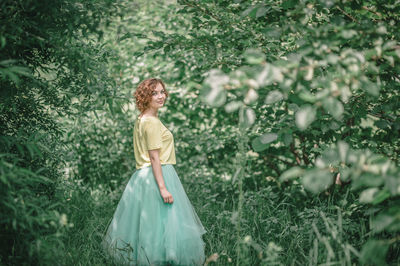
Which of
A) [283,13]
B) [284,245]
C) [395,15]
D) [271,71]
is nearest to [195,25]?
[283,13]

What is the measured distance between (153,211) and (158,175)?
0.97 feet

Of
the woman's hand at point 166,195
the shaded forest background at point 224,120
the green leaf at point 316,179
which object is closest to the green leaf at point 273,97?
the shaded forest background at point 224,120

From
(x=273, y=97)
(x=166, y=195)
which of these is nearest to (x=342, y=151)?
(x=273, y=97)

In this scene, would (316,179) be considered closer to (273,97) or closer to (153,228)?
(273,97)

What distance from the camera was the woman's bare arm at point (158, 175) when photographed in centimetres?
274

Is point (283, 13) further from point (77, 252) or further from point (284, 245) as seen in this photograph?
point (77, 252)

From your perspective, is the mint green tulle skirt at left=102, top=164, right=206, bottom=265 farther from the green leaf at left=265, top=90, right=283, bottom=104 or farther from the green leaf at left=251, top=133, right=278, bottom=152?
the green leaf at left=265, top=90, right=283, bottom=104

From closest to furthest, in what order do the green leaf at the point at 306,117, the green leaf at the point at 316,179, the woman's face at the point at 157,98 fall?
the green leaf at the point at 316,179, the green leaf at the point at 306,117, the woman's face at the point at 157,98

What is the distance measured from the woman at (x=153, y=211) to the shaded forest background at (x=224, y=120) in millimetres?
186

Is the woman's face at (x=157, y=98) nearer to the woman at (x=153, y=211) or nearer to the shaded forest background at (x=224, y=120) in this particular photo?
the woman at (x=153, y=211)

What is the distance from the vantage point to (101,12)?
230cm

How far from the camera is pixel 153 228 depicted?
2744mm

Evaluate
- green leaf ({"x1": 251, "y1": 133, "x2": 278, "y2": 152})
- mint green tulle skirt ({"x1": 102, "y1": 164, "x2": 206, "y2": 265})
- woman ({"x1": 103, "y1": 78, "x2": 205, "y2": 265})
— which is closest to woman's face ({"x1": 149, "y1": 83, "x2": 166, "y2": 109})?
woman ({"x1": 103, "y1": 78, "x2": 205, "y2": 265})

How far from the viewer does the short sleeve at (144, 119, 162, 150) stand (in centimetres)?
274
